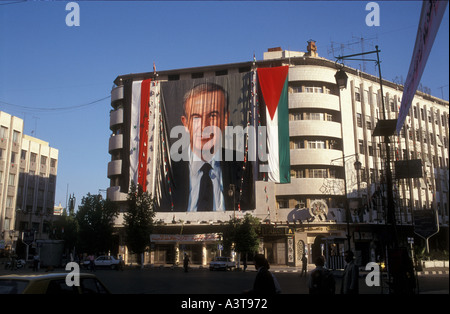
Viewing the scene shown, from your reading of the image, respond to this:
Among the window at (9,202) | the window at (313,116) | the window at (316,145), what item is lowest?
the window at (9,202)

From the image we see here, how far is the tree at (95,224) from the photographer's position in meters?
46.2

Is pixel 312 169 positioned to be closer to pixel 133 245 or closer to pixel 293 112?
pixel 293 112

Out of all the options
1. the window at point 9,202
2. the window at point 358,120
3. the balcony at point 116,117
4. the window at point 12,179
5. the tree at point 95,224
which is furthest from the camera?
the window at point 12,179

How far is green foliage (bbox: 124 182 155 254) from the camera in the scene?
41.6 meters

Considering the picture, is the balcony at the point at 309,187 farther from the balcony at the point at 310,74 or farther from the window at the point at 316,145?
the balcony at the point at 310,74

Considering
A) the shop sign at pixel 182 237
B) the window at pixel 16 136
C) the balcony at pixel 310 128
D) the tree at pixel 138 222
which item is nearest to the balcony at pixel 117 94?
the window at pixel 16 136

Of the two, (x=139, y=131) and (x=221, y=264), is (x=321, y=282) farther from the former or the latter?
(x=139, y=131)

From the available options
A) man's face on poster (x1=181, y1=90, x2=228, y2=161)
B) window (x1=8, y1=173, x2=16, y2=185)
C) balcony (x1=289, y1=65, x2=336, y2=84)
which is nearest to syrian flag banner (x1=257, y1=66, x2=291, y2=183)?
balcony (x1=289, y1=65, x2=336, y2=84)

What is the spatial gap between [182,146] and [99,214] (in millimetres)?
12190

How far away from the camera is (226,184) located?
4900 cm

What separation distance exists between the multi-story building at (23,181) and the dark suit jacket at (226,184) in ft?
59.4
